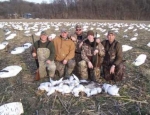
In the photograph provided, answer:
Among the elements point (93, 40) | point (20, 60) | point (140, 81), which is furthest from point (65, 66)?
point (20, 60)

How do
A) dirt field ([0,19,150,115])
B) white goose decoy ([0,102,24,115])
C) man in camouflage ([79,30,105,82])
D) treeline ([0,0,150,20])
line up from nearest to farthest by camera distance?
white goose decoy ([0,102,24,115]) → dirt field ([0,19,150,115]) → man in camouflage ([79,30,105,82]) → treeline ([0,0,150,20])

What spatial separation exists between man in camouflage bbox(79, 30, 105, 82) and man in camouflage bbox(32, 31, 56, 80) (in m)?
0.63

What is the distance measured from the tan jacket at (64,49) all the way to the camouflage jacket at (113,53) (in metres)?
0.72

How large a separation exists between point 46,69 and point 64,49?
0.59 meters

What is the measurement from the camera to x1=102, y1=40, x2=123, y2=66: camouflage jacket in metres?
5.21

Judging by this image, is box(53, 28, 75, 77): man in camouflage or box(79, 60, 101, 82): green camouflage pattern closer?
box(79, 60, 101, 82): green camouflage pattern

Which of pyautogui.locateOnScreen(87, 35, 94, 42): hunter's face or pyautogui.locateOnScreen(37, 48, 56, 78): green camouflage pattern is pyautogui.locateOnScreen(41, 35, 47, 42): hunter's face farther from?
pyautogui.locateOnScreen(87, 35, 94, 42): hunter's face

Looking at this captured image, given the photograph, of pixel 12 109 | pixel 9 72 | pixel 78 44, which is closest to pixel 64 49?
pixel 78 44

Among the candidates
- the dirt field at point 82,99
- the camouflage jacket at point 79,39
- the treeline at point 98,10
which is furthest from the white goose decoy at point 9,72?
the treeline at point 98,10

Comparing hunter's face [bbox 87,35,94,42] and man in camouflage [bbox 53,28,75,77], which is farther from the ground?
hunter's face [bbox 87,35,94,42]

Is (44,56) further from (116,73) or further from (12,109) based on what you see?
(12,109)

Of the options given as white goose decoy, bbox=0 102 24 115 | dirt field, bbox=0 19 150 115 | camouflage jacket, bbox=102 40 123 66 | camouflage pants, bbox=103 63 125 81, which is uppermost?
camouflage jacket, bbox=102 40 123 66

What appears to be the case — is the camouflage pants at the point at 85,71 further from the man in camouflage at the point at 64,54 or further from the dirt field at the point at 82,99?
the dirt field at the point at 82,99

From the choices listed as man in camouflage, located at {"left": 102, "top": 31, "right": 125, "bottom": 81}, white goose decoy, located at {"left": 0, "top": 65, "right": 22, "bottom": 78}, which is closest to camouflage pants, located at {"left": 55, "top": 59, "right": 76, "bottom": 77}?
man in camouflage, located at {"left": 102, "top": 31, "right": 125, "bottom": 81}
